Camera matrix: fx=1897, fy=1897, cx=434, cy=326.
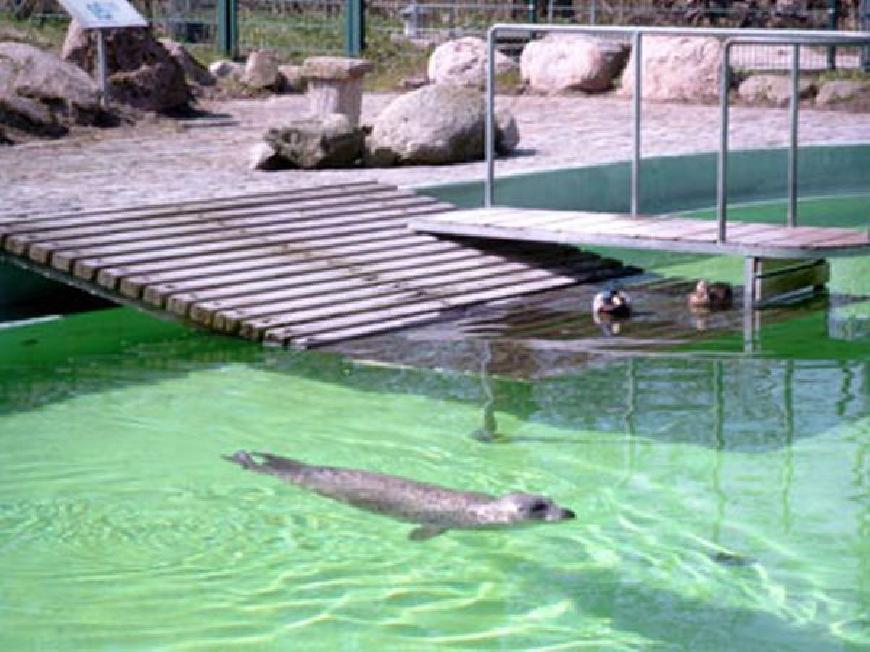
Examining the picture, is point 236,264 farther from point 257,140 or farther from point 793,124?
point 257,140

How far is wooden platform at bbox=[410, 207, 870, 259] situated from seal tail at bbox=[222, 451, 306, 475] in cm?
340

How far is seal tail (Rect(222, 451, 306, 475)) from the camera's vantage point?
730cm

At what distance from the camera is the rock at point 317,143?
13281 millimetres

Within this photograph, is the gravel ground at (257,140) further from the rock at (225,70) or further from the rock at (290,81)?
the rock at (225,70)

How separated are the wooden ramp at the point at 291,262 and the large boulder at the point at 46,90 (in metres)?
4.65

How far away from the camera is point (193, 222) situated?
10.6 metres

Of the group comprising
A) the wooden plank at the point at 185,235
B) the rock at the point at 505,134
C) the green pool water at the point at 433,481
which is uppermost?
the rock at the point at 505,134

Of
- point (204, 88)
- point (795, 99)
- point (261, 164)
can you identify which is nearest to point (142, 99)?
point (204, 88)

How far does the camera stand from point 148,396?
8750mm

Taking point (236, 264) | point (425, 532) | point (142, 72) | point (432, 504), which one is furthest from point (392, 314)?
point (142, 72)

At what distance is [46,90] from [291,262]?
622 centimetres

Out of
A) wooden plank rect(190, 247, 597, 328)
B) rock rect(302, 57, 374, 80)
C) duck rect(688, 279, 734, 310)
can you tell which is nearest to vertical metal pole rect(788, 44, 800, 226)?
duck rect(688, 279, 734, 310)

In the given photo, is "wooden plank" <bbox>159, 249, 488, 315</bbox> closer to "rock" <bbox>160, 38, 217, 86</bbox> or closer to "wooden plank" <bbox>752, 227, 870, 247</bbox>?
"wooden plank" <bbox>752, 227, 870, 247</bbox>

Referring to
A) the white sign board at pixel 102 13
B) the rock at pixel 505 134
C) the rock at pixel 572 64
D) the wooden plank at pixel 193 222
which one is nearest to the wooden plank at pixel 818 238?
the wooden plank at pixel 193 222
